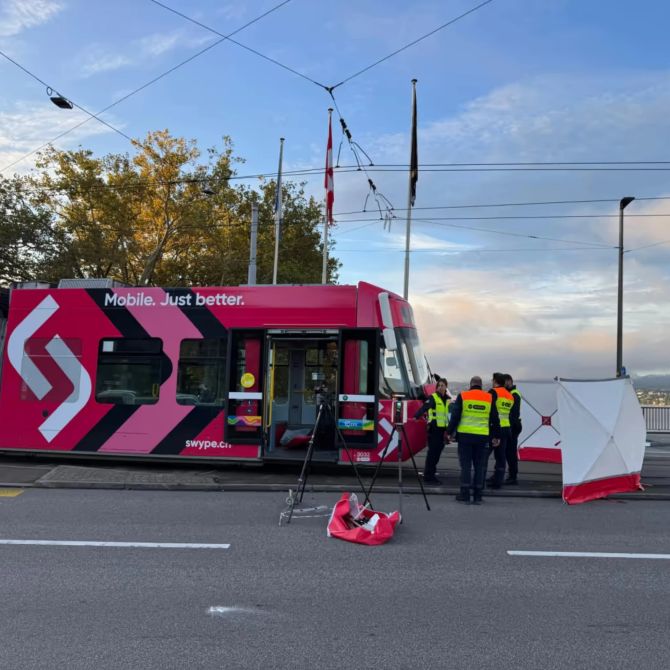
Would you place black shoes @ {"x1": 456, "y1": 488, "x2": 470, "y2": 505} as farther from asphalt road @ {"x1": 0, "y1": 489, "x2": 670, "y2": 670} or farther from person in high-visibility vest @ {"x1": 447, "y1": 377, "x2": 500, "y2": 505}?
asphalt road @ {"x1": 0, "y1": 489, "x2": 670, "y2": 670}

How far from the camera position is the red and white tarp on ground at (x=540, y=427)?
13.7m

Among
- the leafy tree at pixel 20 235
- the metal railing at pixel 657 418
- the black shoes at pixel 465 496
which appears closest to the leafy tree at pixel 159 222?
the leafy tree at pixel 20 235

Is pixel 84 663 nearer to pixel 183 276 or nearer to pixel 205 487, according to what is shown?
pixel 205 487

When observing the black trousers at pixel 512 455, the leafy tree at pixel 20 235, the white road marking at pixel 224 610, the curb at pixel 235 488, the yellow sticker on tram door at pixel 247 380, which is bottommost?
the curb at pixel 235 488

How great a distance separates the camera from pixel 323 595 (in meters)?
5.07

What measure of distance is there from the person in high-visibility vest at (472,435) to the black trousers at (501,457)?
109cm

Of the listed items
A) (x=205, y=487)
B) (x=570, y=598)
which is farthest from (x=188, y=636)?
(x=205, y=487)

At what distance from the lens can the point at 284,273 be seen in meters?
31.8

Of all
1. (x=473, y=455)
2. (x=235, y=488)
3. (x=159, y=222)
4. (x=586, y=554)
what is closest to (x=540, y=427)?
(x=473, y=455)

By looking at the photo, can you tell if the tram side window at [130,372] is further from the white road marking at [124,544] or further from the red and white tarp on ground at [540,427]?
the red and white tarp on ground at [540,427]

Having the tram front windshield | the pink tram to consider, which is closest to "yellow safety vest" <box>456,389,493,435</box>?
the pink tram

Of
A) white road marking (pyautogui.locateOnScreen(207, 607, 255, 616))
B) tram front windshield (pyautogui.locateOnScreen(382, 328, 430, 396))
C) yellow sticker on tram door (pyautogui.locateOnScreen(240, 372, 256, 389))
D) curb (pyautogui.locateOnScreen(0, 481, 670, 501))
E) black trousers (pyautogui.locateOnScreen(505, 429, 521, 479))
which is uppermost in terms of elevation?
tram front windshield (pyautogui.locateOnScreen(382, 328, 430, 396))

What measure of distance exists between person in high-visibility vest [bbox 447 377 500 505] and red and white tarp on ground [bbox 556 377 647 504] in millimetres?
1199

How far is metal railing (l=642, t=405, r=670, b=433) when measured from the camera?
2509 centimetres
